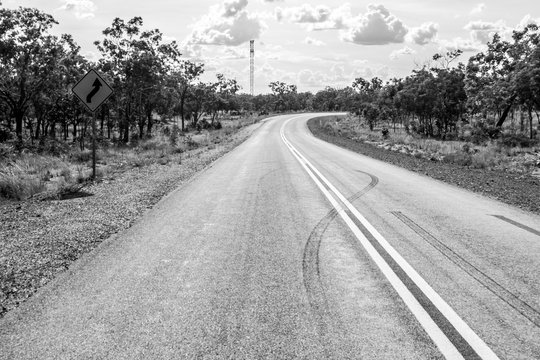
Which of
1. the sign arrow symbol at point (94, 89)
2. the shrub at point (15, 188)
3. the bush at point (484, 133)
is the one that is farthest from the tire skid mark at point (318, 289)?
the bush at point (484, 133)

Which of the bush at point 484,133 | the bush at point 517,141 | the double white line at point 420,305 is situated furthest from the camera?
the bush at point 484,133

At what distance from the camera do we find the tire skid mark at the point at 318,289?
129 inches

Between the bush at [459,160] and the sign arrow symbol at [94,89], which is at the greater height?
the sign arrow symbol at [94,89]

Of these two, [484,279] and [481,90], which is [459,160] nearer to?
[484,279]

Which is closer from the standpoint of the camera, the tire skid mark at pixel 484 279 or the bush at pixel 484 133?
the tire skid mark at pixel 484 279

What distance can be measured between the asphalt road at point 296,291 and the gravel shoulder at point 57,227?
0.99 ft

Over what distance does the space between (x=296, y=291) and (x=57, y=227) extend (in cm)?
454

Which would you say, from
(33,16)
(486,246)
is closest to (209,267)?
(486,246)

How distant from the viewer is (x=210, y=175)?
43.1ft

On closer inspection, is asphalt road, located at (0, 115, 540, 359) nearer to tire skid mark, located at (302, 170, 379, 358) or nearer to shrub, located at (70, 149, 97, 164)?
tire skid mark, located at (302, 170, 379, 358)

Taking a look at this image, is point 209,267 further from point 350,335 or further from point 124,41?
point 124,41

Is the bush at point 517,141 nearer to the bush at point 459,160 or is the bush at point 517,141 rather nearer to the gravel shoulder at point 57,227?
the bush at point 459,160

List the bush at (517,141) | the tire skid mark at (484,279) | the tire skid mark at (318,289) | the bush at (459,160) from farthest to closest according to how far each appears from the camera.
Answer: the bush at (517,141) < the bush at (459,160) < the tire skid mark at (484,279) < the tire skid mark at (318,289)

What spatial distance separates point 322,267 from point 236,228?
214 cm
